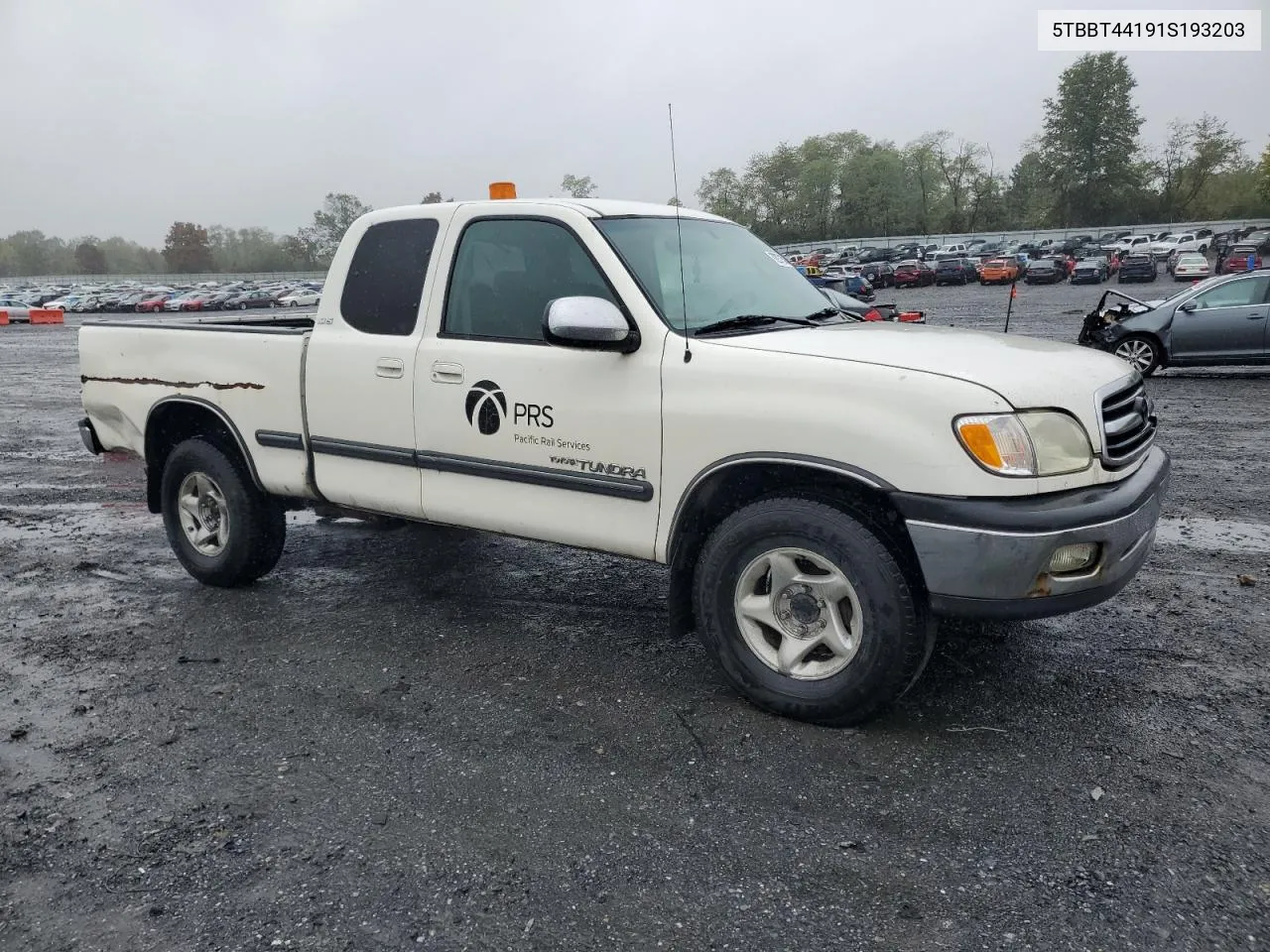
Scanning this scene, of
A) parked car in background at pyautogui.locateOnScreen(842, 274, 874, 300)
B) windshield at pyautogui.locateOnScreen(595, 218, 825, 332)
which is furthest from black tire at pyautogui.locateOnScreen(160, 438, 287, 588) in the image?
parked car in background at pyautogui.locateOnScreen(842, 274, 874, 300)

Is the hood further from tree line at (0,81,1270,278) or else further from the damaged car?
tree line at (0,81,1270,278)

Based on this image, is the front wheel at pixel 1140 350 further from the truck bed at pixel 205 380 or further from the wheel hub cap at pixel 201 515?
the wheel hub cap at pixel 201 515

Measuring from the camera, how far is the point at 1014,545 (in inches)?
122

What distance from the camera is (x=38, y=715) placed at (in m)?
3.94

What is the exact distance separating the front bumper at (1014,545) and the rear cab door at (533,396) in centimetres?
108

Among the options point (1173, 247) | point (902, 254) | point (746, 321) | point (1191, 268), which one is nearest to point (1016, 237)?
point (902, 254)

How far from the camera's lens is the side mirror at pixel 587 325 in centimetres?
366

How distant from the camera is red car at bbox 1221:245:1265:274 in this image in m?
41.2

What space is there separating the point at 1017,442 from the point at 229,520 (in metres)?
3.99

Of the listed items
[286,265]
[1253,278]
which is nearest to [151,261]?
[286,265]

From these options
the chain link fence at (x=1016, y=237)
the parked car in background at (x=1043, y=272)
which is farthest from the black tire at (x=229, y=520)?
the chain link fence at (x=1016, y=237)

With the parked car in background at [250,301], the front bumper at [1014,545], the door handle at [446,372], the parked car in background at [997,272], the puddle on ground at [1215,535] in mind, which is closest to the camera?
the front bumper at [1014,545]

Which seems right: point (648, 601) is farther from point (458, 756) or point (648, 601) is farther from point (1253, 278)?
point (1253, 278)

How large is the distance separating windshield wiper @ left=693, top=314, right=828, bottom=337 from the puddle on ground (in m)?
2.99
